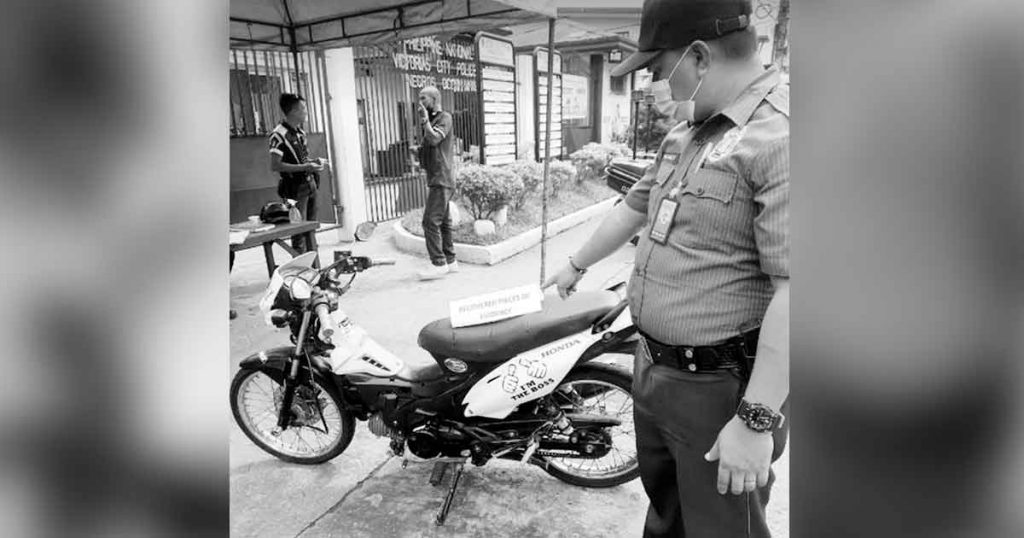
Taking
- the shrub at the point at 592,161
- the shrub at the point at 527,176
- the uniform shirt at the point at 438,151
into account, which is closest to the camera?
the uniform shirt at the point at 438,151

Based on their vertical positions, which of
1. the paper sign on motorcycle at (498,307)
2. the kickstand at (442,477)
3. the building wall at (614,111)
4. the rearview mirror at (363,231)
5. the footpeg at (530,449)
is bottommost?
the kickstand at (442,477)

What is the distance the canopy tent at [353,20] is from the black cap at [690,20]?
334 centimetres

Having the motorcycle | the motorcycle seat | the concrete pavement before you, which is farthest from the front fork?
the motorcycle seat

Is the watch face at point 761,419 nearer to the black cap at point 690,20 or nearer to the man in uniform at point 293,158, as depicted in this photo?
the black cap at point 690,20

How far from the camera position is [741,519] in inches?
55.7

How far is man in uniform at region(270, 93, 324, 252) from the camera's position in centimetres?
535

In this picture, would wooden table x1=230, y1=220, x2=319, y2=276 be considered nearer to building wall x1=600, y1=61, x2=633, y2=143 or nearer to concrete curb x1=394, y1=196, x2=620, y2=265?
concrete curb x1=394, y1=196, x2=620, y2=265

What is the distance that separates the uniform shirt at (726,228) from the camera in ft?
3.84

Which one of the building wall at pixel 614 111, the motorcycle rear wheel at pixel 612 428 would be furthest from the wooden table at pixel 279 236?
the building wall at pixel 614 111
